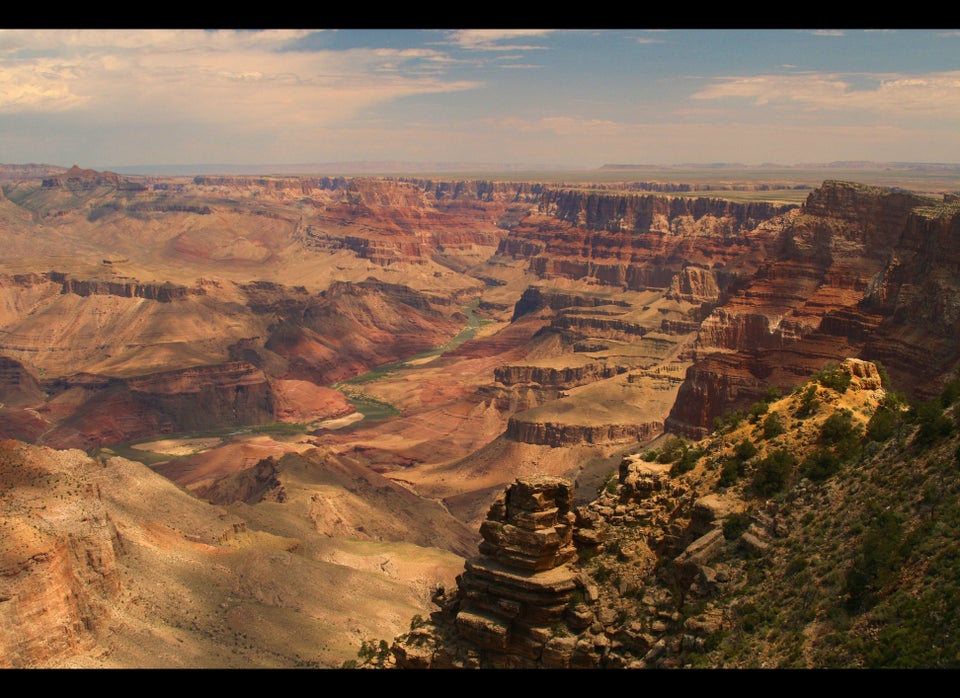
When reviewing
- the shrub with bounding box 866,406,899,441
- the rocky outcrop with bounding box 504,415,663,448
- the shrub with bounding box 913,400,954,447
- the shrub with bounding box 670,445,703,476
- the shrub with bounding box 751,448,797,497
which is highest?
the shrub with bounding box 913,400,954,447

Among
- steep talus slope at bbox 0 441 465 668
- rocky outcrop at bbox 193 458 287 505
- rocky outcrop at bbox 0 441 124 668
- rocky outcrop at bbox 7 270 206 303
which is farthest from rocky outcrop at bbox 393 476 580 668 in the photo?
rocky outcrop at bbox 7 270 206 303

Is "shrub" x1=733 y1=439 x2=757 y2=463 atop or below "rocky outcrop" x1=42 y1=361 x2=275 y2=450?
atop

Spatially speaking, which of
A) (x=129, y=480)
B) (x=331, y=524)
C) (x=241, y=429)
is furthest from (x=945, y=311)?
(x=241, y=429)

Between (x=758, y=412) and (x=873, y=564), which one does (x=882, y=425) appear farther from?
(x=873, y=564)

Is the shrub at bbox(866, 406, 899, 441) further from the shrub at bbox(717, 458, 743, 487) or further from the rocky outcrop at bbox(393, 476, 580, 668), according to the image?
the rocky outcrop at bbox(393, 476, 580, 668)

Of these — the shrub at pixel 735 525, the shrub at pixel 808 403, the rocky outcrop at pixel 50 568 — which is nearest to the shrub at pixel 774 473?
the shrub at pixel 735 525

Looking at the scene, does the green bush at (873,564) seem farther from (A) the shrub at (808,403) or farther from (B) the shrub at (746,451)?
(A) the shrub at (808,403)
